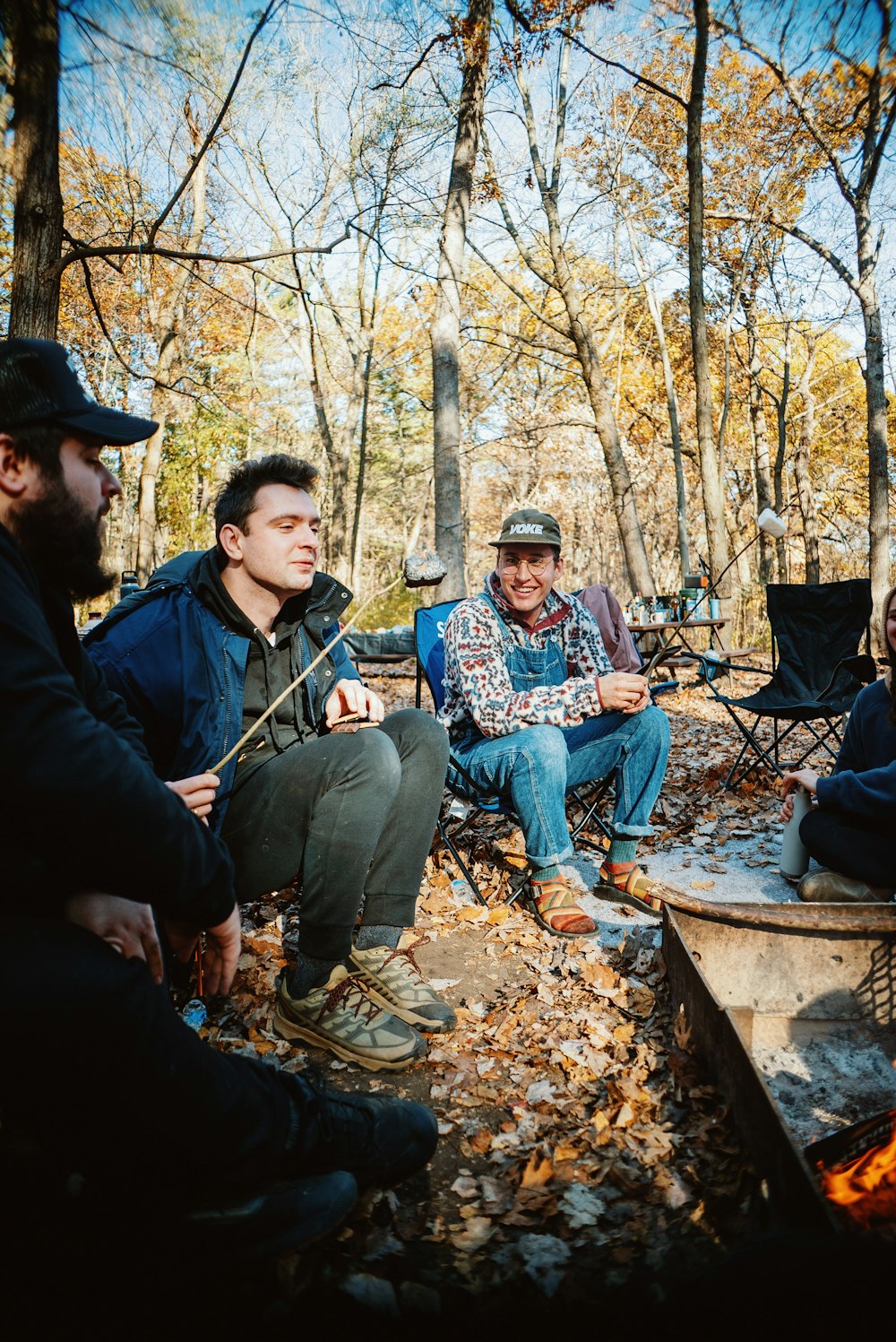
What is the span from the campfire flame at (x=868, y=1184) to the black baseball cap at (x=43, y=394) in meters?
1.69

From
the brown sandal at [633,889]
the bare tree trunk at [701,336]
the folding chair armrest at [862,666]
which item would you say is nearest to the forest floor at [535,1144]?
the brown sandal at [633,889]

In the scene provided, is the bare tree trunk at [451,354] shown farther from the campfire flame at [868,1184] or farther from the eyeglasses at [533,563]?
the campfire flame at [868,1184]

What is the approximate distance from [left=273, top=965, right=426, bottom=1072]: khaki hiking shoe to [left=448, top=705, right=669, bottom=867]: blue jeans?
90 centimetres

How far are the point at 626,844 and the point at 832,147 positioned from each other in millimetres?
8696

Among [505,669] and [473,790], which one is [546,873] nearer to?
[473,790]

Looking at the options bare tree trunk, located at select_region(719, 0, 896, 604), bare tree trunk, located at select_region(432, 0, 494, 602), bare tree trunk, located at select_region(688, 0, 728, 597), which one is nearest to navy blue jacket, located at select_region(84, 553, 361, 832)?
bare tree trunk, located at select_region(719, 0, 896, 604)

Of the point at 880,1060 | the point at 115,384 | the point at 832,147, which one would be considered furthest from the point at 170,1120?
the point at 115,384

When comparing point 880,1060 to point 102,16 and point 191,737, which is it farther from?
point 102,16

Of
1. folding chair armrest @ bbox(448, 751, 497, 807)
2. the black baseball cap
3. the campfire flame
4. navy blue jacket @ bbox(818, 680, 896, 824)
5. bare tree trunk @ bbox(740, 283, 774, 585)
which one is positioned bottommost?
the campfire flame

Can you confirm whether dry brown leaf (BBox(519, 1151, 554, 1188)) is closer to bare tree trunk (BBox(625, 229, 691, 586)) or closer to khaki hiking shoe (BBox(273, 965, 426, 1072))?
khaki hiking shoe (BBox(273, 965, 426, 1072))

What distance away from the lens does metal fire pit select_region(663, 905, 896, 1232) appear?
1.94 m

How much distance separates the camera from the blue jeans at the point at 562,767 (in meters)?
2.79

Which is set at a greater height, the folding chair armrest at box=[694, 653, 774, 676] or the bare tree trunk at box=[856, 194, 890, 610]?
the bare tree trunk at box=[856, 194, 890, 610]

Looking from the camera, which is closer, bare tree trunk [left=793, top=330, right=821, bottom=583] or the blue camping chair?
the blue camping chair
